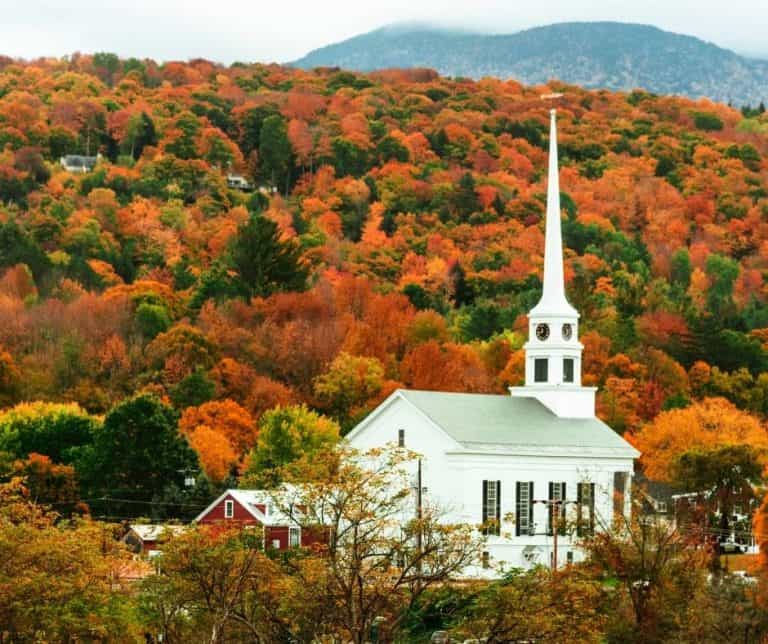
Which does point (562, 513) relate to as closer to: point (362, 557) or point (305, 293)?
point (362, 557)

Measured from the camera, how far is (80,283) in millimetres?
139125

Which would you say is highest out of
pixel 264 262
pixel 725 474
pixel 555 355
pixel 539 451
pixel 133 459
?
pixel 264 262

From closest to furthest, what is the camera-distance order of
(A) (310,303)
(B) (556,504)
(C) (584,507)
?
(B) (556,504), (C) (584,507), (A) (310,303)

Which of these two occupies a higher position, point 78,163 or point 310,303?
point 78,163

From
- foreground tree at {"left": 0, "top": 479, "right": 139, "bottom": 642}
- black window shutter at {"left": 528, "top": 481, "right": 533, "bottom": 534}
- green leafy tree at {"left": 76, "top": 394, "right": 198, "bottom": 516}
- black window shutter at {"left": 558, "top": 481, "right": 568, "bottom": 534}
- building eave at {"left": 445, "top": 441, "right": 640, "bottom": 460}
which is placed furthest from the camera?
green leafy tree at {"left": 76, "top": 394, "right": 198, "bottom": 516}

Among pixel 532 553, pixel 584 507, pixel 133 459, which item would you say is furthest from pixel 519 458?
pixel 133 459

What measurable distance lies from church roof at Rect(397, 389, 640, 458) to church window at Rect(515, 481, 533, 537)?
59.2 inches

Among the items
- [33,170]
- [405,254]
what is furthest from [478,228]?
[33,170]

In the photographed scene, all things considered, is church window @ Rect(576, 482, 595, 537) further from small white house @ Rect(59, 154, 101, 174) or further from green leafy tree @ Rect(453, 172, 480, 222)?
small white house @ Rect(59, 154, 101, 174)

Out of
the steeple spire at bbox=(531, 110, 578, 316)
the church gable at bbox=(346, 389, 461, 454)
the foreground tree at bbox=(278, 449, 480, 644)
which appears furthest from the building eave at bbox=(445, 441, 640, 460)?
the foreground tree at bbox=(278, 449, 480, 644)

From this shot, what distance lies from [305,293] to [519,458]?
49356 mm

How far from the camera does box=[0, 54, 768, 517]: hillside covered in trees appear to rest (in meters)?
99.1

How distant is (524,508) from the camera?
266ft

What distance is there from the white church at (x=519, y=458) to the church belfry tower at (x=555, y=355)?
7 cm
